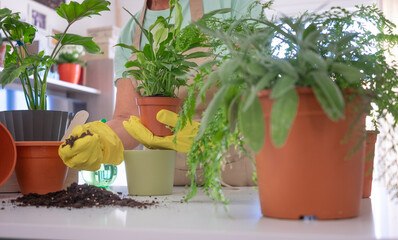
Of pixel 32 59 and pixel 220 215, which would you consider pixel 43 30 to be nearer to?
pixel 32 59

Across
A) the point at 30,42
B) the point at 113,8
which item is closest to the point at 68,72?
the point at 113,8

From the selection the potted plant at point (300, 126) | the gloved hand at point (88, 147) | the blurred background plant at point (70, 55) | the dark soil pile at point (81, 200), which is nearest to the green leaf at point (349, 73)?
the potted plant at point (300, 126)

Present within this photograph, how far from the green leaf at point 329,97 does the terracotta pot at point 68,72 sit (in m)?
3.12

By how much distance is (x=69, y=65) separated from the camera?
3359 millimetres

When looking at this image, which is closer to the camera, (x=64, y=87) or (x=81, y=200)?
(x=81, y=200)

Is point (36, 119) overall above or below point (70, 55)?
below

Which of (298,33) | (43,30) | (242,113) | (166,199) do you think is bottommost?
(166,199)

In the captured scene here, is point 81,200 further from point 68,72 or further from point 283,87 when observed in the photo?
point 68,72

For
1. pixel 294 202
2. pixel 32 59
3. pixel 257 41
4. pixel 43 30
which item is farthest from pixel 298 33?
pixel 43 30

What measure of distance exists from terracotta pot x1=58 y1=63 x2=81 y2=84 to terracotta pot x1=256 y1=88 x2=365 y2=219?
3.06 metres

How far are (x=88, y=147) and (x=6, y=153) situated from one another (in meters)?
0.21

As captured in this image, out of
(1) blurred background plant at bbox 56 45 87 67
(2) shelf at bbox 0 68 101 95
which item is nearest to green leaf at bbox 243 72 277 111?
(2) shelf at bbox 0 68 101 95

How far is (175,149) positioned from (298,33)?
17.4 inches

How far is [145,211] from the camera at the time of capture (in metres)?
0.68
